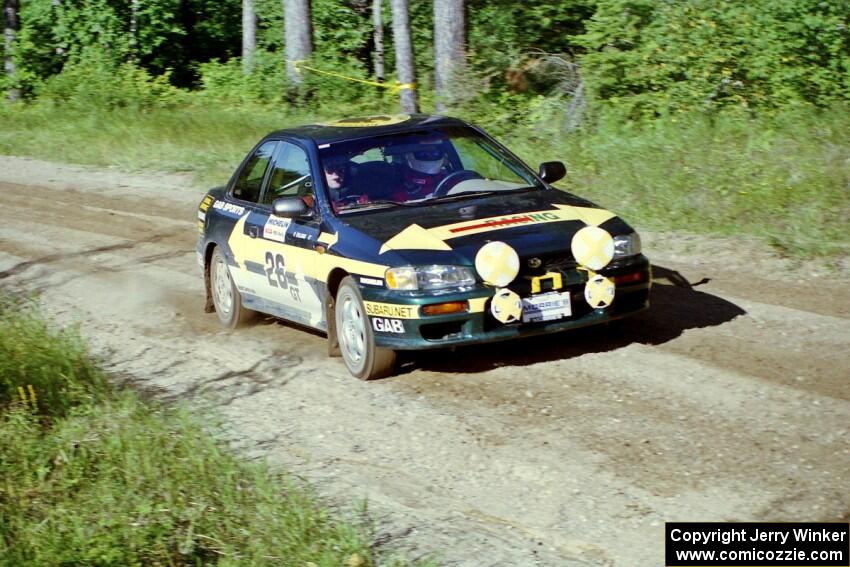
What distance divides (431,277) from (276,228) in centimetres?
181

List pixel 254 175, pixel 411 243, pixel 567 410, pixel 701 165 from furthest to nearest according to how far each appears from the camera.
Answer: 1. pixel 701 165
2. pixel 254 175
3. pixel 411 243
4. pixel 567 410

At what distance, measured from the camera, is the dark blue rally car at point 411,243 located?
753 centimetres

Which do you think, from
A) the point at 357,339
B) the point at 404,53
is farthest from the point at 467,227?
the point at 404,53

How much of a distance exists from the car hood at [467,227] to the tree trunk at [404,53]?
10.6 metres

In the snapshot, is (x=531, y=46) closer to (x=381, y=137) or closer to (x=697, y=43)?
(x=697, y=43)

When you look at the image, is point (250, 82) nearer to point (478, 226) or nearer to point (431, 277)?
point (478, 226)

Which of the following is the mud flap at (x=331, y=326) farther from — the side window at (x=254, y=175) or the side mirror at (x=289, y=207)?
the side window at (x=254, y=175)

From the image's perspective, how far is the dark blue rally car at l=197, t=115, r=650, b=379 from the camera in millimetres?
7531

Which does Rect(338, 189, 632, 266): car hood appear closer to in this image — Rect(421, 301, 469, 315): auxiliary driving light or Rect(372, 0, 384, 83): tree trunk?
Rect(421, 301, 469, 315): auxiliary driving light

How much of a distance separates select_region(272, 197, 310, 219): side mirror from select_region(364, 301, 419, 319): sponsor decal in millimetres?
984

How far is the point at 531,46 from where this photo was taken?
22844 millimetres

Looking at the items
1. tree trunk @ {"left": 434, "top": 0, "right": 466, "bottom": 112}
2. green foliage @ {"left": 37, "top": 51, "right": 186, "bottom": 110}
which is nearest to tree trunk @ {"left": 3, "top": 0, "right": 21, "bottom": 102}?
green foliage @ {"left": 37, "top": 51, "right": 186, "bottom": 110}

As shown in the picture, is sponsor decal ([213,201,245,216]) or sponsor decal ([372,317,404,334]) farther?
sponsor decal ([213,201,245,216])

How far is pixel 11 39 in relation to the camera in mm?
29922
